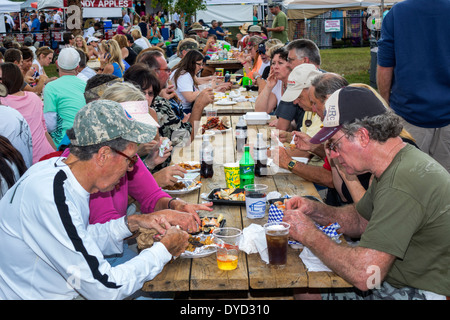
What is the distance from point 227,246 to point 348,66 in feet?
55.2

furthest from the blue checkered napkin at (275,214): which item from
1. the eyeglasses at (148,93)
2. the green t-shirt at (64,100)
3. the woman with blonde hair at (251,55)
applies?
the woman with blonde hair at (251,55)

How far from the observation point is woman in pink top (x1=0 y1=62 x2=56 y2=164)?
4.63 metres

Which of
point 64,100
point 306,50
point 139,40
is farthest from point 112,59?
point 306,50

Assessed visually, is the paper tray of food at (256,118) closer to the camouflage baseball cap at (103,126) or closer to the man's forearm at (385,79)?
the man's forearm at (385,79)

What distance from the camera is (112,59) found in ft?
30.1

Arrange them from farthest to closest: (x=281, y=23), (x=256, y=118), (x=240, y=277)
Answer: (x=281, y=23) → (x=256, y=118) → (x=240, y=277)

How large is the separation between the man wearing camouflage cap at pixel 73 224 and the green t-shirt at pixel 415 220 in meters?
0.94

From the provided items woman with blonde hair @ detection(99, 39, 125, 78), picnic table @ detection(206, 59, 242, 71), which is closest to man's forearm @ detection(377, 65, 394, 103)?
woman with blonde hair @ detection(99, 39, 125, 78)

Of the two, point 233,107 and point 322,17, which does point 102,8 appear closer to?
point 322,17

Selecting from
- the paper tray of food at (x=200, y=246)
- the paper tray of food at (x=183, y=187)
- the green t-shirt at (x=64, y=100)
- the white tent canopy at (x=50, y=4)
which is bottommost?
the paper tray of food at (x=200, y=246)

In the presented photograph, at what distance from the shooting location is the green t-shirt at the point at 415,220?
1.98 m

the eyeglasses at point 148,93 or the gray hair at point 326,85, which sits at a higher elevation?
the gray hair at point 326,85

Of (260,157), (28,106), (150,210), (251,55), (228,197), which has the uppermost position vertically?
(251,55)

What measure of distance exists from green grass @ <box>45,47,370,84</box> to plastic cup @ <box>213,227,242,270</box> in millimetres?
12577
